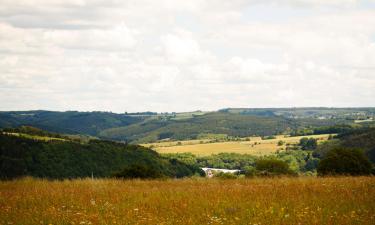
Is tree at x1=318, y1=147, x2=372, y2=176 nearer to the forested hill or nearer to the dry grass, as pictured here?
the dry grass

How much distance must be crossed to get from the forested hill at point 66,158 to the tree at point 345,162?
77.0 meters

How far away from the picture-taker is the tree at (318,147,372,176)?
38.3 m

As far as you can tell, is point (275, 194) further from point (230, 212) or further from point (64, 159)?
point (64, 159)

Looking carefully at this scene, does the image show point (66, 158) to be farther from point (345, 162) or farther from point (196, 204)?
point (196, 204)

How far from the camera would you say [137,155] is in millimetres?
161000

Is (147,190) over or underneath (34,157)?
over

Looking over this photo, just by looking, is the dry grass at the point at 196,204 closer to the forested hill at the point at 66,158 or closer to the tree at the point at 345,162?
the tree at the point at 345,162

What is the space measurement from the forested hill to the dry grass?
96.2m

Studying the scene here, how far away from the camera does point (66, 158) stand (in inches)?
5389

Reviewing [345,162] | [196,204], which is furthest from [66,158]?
[196,204]

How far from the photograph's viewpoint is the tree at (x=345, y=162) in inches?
1508

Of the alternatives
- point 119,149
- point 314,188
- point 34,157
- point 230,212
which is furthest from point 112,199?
point 119,149

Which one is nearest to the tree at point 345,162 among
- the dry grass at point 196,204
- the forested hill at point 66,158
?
the dry grass at point 196,204

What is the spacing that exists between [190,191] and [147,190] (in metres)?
1.99
